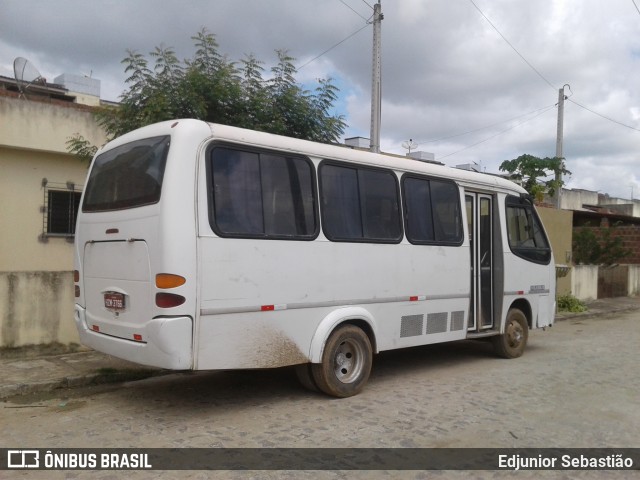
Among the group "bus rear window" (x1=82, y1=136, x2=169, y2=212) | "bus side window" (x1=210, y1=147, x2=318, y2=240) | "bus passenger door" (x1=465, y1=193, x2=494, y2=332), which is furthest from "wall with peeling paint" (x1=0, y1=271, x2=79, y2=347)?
"bus passenger door" (x1=465, y1=193, x2=494, y2=332)

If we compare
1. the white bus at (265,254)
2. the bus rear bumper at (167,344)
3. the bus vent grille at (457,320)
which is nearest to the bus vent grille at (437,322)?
the white bus at (265,254)

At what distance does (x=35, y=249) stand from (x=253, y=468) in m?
8.75

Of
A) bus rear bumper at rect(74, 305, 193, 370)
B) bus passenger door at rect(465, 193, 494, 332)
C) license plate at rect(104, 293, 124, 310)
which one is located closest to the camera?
bus rear bumper at rect(74, 305, 193, 370)

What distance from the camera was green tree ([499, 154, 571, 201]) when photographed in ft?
57.5

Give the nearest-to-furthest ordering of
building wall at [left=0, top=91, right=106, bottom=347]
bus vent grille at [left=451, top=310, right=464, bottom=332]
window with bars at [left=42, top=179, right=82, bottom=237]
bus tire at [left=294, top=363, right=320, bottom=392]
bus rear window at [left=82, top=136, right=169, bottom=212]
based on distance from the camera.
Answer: bus rear window at [left=82, top=136, right=169, bottom=212]
bus tire at [left=294, top=363, right=320, bottom=392]
bus vent grille at [left=451, top=310, right=464, bottom=332]
building wall at [left=0, top=91, right=106, bottom=347]
window with bars at [left=42, top=179, right=82, bottom=237]

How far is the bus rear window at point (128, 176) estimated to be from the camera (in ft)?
18.4

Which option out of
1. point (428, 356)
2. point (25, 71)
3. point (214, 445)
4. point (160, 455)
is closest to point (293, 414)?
point (214, 445)

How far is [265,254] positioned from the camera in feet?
19.3

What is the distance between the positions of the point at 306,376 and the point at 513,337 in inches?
163

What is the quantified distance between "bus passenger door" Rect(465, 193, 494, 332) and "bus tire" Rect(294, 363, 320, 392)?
9.47 ft

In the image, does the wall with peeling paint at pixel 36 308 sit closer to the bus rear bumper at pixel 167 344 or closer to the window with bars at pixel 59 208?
the bus rear bumper at pixel 167 344

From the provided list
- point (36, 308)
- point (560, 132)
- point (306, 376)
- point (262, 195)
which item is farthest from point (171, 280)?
point (560, 132)

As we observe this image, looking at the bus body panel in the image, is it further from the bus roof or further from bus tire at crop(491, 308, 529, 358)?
bus tire at crop(491, 308, 529, 358)

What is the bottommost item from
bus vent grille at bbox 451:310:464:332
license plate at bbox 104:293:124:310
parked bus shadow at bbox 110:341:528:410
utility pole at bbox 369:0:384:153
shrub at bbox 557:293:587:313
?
parked bus shadow at bbox 110:341:528:410
